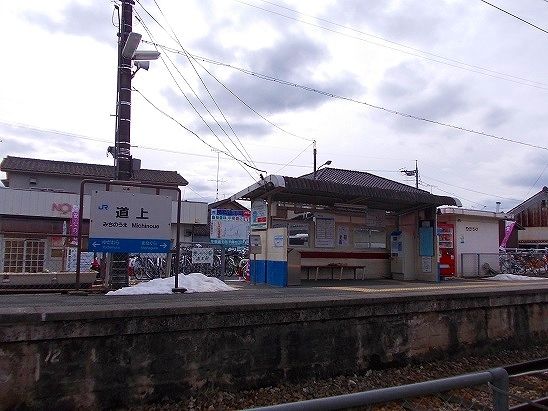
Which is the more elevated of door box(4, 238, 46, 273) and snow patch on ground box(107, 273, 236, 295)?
door box(4, 238, 46, 273)

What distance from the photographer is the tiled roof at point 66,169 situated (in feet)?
120

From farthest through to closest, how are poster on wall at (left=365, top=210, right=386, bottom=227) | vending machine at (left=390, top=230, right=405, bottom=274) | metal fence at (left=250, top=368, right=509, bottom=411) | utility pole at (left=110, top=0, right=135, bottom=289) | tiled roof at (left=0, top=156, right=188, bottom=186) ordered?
tiled roof at (left=0, top=156, right=188, bottom=186) < vending machine at (left=390, top=230, right=405, bottom=274) < poster on wall at (left=365, top=210, right=386, bottom=227) < utility pole at (left=110, top=0, right=135, bottom=289) < metal fence at (left=250, top=368, right=509, bottom=411)

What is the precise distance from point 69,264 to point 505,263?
18061 millimetres

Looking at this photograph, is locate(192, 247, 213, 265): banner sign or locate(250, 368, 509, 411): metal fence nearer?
locate(250, 368, 509, 411): metal fence

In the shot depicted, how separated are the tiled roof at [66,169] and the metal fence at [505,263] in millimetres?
22077

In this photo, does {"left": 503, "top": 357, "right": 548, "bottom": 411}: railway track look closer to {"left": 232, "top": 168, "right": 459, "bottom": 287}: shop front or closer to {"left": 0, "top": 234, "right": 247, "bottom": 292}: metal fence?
{"left": 232, "top": 168, "right": 459, "bottom": 287}: shop front

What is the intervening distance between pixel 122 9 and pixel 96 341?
829cm

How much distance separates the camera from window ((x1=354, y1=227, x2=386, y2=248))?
1557cm

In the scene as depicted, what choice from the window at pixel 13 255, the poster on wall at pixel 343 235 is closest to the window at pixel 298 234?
the poster on wall at pixel 343 235

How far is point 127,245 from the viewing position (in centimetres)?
955

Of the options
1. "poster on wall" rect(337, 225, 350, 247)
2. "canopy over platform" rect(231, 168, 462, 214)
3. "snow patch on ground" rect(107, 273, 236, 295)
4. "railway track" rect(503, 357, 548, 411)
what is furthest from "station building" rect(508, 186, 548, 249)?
"snow patch on ground" rect(107, 273, 236, 295)

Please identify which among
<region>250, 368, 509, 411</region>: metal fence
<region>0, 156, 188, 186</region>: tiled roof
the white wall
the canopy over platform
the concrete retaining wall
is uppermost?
<region>0, 156, 188, 186</region>: tiled roof

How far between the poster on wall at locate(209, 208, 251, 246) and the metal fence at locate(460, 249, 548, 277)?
9738 millimetres

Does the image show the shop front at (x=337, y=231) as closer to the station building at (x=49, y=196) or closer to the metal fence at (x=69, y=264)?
the metal fence at (x=69, y=264)
